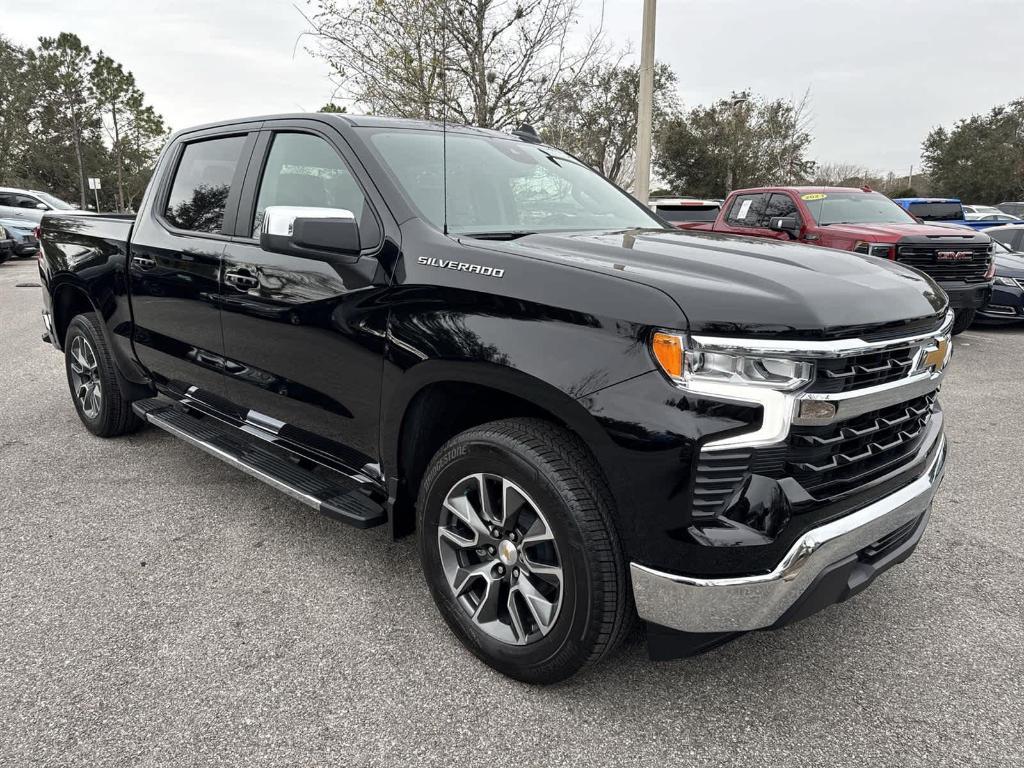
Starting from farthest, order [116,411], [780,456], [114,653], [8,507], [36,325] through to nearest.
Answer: [36,325] < [116,411] < [8,507] < [114,653] < [780,456]

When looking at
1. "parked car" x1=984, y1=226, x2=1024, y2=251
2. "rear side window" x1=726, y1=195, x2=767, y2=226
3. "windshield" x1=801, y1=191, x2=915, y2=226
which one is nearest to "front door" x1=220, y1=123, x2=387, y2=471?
"windshield" x1=801, y1=191, x2=915, y2=226

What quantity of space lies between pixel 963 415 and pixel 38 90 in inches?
2330

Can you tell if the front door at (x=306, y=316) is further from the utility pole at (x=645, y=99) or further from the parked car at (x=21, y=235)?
the parked car at (x=21, y=235)

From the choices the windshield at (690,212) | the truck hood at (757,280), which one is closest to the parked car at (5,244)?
the windshield at (690,212)

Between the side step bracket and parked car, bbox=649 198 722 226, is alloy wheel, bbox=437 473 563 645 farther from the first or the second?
parked car, bbox=649 198 722 226

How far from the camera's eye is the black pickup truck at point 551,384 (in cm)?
189

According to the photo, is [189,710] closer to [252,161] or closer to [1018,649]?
[252,161]

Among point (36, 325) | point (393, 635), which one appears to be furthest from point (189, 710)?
point (36, 325)

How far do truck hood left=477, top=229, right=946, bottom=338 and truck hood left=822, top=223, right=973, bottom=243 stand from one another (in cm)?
618

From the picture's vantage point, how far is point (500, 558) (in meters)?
2.36

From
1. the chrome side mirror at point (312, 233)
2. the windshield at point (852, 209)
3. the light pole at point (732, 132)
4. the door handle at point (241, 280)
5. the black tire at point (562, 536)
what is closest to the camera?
the black tire at point (562, 536)

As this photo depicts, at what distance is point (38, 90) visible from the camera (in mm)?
48875

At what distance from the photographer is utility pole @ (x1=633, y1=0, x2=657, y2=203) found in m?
9.31

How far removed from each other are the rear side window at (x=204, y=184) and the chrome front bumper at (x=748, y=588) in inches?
102
